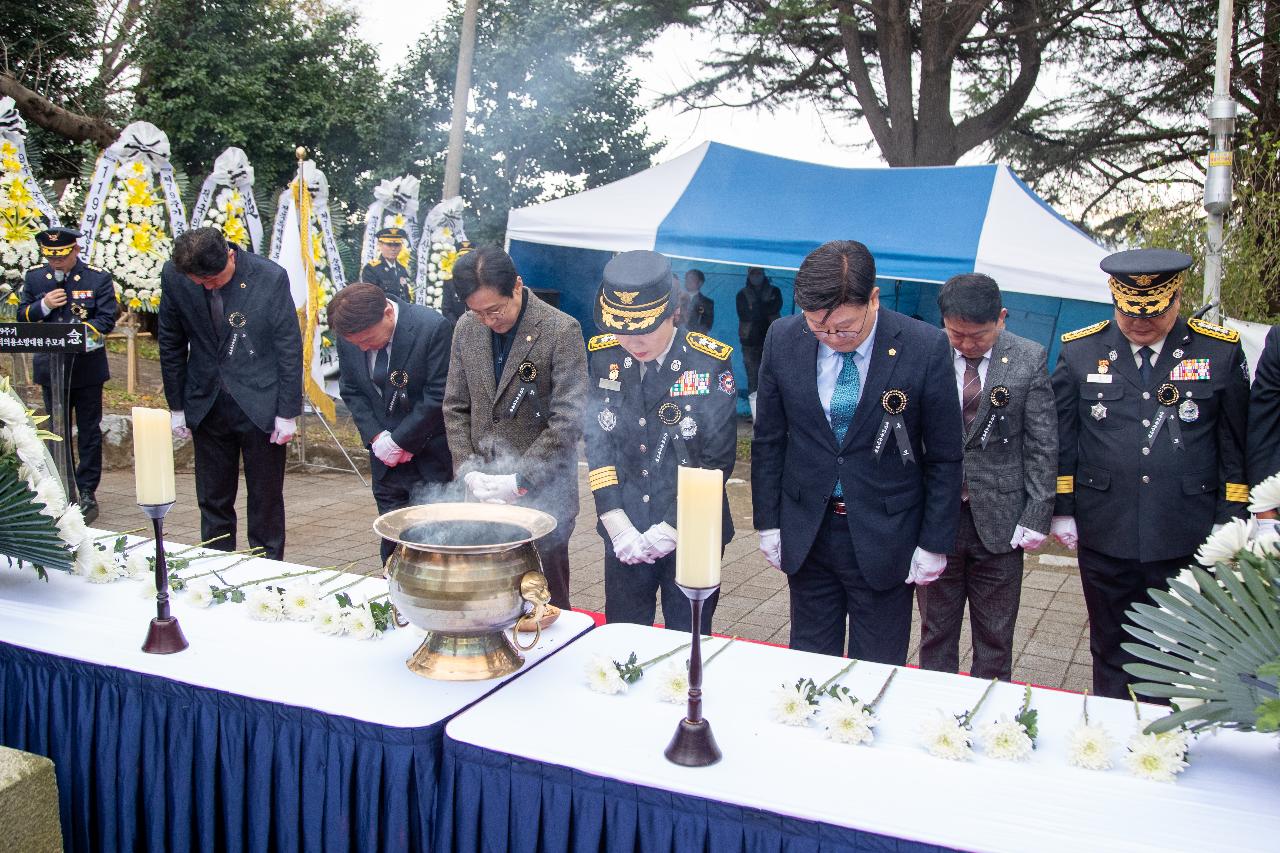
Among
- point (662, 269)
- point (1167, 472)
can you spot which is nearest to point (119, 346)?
point (662, 269)

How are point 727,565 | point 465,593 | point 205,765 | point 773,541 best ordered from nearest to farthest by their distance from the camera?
point 465,593, point 205,765, point 773,541, point 727,565

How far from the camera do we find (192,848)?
198 cm

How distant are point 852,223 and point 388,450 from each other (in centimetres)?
568

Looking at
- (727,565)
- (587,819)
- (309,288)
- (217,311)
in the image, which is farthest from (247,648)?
(309,288)

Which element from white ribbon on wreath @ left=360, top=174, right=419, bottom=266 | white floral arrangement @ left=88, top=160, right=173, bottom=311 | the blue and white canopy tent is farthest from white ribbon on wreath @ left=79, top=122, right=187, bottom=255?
the blue and white canopy tent

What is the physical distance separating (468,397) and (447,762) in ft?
6.50

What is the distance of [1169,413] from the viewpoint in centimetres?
296

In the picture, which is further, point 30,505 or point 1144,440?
point 1144,440

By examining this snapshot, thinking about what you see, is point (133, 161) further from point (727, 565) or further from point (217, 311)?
point (727, 565)

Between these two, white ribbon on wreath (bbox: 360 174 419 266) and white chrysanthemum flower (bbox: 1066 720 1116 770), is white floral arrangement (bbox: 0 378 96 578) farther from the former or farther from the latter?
white ribbon on wreath (bbox: 360 174 419 266)

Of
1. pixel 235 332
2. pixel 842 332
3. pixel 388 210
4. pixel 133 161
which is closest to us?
pixel 842 332

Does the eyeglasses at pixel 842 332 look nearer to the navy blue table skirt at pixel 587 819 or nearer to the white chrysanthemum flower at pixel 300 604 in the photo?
the navy blue table skirt at pixel 587 819

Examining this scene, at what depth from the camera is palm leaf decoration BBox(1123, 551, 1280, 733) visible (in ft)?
5.03

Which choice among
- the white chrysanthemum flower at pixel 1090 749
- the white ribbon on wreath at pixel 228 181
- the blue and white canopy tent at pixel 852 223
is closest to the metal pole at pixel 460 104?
the blue and white canopy tent at pixel 852 223
